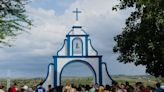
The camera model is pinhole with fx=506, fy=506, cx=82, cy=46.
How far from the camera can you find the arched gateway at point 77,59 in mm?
35719

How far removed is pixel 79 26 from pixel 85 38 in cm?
97

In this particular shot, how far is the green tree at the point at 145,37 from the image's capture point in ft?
82.1

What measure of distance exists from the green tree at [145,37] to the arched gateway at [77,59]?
6.66m

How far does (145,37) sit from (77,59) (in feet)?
32.9

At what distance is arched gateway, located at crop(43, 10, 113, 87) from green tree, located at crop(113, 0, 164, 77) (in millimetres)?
6656

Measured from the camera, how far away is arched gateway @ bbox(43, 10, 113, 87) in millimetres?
35719

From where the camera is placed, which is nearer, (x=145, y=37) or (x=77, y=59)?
(x=145, y=37)

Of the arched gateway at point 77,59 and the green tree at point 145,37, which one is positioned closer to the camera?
the green tree at point 145,37

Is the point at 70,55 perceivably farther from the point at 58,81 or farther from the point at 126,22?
the point at 126,22

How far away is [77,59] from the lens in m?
35.8

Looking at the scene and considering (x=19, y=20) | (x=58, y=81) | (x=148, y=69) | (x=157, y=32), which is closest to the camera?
(x=19, y=20)

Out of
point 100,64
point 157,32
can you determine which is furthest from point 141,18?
point 100,64

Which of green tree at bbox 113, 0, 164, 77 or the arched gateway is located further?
the arched gateway

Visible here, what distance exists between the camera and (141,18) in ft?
88.7
